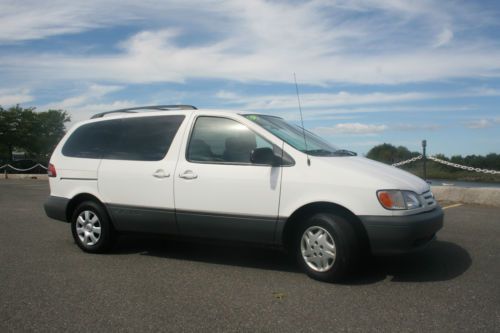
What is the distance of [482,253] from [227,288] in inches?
129

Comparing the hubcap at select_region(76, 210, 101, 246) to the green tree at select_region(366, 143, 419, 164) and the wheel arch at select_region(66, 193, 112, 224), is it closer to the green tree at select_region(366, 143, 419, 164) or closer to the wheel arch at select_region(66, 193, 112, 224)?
the wheel arch at select_region(66, 193, 112, 224)

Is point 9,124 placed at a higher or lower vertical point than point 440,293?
higher

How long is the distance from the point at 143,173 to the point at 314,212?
207 centimetres

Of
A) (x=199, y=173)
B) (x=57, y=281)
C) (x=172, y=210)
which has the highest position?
(x=199, y=173)

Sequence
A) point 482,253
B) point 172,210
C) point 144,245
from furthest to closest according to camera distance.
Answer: point 144,245, point 482,253, point 172,210

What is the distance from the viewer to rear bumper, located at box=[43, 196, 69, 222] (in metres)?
6.34

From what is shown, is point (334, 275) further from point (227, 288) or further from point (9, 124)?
point (9, 124)

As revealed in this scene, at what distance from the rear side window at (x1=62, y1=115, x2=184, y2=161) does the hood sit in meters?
1.89

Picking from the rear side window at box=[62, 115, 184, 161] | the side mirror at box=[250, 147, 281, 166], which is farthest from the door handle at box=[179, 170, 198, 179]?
the side mirror at box=[250, 147, 281, 166]

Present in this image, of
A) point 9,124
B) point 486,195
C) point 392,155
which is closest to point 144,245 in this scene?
point 486,195

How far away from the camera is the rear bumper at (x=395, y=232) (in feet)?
14.8

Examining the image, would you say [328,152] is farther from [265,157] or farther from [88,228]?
[88,228]

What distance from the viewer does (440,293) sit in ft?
14.3

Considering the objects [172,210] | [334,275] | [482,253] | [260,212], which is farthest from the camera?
[482,253]
